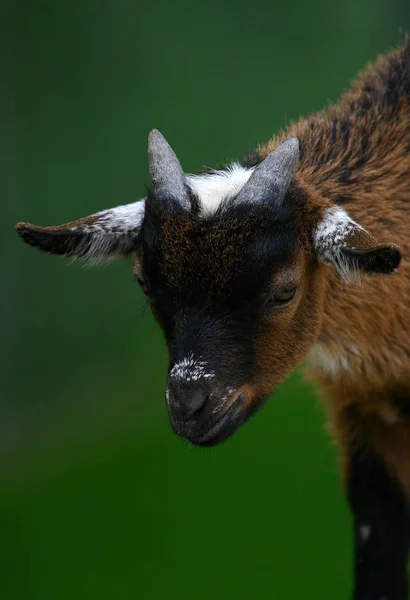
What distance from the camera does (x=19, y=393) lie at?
10.7 m

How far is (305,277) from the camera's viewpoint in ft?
18.4

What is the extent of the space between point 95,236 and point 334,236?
4.29 feet

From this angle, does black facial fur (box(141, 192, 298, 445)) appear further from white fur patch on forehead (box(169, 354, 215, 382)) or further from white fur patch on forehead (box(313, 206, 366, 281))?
white fur patch on forehead (box(313, 206, 366, 281))

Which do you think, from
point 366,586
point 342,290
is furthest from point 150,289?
point 366,586

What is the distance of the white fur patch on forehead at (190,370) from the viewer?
199 inches

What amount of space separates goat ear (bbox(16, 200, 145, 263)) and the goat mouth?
119cm

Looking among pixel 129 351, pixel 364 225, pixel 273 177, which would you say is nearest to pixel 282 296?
pixel 273 177

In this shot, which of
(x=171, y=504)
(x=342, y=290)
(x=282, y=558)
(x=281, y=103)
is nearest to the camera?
(x=342, y=290)

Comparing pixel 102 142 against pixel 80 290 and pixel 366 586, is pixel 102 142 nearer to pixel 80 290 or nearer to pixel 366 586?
pixel 80 290

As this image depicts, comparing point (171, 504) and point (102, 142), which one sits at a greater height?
point (102, 142)

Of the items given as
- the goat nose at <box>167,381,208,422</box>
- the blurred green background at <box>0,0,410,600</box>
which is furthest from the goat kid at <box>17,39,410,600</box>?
the blurred green background at <box>0,0,410,600</box>

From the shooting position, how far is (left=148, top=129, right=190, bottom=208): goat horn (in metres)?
5.42

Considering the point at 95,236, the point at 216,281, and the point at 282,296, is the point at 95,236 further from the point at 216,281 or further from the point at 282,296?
the point at 282,296

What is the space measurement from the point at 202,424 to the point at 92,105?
640 cm
